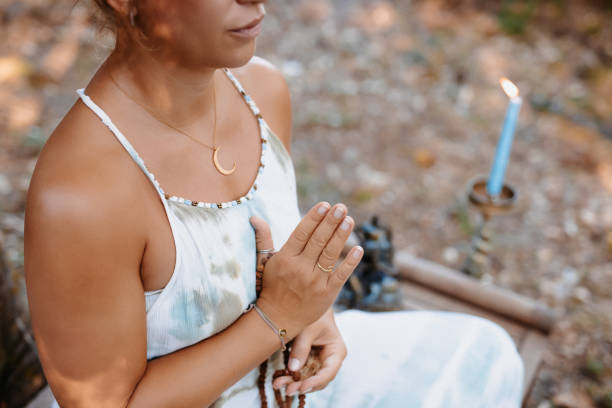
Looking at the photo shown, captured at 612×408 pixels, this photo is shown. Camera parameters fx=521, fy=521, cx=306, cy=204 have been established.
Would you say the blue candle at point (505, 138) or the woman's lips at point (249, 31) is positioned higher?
the woman's lips at point (249, 31)

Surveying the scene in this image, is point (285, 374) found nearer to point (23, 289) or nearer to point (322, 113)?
point (23, 289)

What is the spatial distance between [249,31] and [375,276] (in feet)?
3.96

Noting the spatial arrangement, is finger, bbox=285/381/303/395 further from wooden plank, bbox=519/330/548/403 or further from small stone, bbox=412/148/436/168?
small stone, bbox=412/148/436/168

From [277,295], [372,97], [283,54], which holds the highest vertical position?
[277,295]

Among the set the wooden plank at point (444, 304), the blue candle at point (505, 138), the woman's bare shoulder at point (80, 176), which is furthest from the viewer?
the wooden plank at point (444, 304)

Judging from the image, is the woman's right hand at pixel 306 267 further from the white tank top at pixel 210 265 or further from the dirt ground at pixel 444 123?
the dirt ground at pixel 444 123

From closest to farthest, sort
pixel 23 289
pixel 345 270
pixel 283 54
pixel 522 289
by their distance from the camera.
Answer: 1. pixel 345 270
2. pixel 23 289
3. pixel 522 289
4. pixel 283 54

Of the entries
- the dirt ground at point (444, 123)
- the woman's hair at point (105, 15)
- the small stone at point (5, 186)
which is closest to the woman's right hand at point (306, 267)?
the woman's hair at point (105, 15)

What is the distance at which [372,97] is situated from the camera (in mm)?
4355

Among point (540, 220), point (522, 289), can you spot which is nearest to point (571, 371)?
point (522, 289)

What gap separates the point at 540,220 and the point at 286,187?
2.57m

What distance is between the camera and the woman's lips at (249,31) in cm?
103

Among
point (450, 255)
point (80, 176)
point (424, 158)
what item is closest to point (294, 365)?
point (80, 176)

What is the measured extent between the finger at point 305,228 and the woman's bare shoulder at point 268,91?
45 cm
